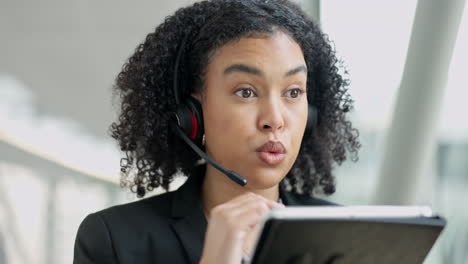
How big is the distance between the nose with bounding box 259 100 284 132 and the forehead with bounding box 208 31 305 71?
0.31 ft

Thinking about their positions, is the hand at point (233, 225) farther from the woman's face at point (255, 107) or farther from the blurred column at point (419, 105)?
the blurred column at point (419, 105)

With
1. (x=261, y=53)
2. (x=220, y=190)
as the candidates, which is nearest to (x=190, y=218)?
(x=220, y=190)

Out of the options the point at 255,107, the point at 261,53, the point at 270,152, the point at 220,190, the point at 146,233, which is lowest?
the point at 146,233

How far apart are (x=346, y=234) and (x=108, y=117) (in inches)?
68.6

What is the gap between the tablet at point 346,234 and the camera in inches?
41.6

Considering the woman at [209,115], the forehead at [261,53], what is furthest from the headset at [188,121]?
the forehead at [261,53]

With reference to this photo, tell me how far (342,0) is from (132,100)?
113 centimetres

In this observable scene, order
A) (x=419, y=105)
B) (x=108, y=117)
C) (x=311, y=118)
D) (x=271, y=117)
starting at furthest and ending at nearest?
(x=108, y=117) < (x=419, y=105) < (x=311, y=118) < (x=271, y=117)

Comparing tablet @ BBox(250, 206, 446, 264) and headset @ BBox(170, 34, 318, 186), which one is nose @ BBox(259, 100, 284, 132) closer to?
headset @ BBox(170, 34, 318, 186)

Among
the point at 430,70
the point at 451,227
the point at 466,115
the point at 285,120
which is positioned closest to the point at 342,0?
the point at 430,70

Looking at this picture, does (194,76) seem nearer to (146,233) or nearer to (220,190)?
(220,190)

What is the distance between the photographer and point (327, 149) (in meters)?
1.99

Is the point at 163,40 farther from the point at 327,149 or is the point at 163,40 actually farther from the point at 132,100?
the point at 327,149

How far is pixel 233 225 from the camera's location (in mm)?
1226
